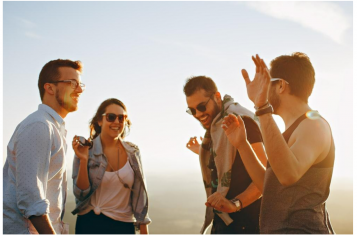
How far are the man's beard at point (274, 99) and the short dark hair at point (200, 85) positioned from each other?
6.06ft

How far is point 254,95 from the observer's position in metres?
2.96

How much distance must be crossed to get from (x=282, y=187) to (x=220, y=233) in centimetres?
152

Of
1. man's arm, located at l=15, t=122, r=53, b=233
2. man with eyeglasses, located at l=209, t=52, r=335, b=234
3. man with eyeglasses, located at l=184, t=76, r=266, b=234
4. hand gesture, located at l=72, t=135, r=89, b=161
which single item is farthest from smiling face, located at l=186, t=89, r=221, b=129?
man's arm, located at l=15, t=122, r=53, b=233

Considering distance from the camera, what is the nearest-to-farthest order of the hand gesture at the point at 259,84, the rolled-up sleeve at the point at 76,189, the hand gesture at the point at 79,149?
the hand gesture at the point at 259,84 < the hand gesture at the point at 79,149 < the rolled-up sleeve at the point at 76,189

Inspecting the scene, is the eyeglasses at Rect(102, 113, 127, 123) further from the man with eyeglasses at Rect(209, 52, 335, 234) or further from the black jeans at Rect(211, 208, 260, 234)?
the man with eyeglasses at Rect(209, 52, 335, 234)

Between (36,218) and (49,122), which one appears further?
(49,122)

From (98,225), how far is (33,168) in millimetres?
2428

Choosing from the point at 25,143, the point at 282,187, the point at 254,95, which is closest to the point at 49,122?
the point at 25,143

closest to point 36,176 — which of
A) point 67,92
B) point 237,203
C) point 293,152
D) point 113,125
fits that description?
point 67,92

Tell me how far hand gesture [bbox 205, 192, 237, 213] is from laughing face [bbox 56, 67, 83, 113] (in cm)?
172

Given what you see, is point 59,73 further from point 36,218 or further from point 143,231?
point 143,231

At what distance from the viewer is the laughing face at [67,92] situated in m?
4.01

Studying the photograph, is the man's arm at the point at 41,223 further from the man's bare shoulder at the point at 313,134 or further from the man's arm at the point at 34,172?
the man's bare shoulder at the point at 313,134

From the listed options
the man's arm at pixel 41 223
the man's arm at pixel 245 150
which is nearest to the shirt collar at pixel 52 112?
the man's arm at pixel 41 223
